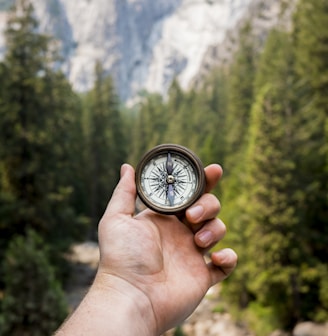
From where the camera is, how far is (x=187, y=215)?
3.09 m

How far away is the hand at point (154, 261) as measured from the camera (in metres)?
2.81

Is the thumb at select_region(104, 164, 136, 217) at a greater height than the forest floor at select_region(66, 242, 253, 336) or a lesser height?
lesser

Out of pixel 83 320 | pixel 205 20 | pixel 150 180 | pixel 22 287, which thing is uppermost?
pixel 205 20

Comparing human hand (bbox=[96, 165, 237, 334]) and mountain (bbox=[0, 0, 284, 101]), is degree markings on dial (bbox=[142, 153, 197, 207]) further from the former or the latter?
mountain (bbox=[0, 0, 284, 101])

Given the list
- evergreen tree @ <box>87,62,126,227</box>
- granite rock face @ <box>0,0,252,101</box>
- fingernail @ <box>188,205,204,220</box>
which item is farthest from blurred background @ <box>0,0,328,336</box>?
granite rock face @ <box>0,0,252,101</box>

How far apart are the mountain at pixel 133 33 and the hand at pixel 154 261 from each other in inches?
6296

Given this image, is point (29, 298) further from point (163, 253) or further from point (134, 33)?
point (134, 33)

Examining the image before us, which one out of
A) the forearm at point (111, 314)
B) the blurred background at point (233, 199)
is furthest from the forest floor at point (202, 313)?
the forearm at point (111, 314)

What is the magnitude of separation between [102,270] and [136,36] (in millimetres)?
188260

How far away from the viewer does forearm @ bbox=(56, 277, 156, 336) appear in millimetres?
2518

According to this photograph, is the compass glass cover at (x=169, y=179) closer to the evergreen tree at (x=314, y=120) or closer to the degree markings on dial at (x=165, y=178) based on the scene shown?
the degree markings on dial at (x=165, y=178)

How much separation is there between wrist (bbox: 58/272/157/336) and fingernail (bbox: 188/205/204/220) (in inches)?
24.7

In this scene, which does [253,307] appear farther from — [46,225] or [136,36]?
[136,36]

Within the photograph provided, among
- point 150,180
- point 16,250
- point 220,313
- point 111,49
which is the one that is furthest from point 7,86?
point 111,49
